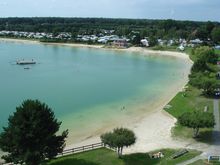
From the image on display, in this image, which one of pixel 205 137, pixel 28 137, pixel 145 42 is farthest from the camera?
pixel 145 42

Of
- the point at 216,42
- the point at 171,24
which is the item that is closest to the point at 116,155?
the point at 216,42

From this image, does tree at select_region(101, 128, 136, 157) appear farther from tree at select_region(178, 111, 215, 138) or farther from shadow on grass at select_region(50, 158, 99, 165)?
tree at select_region(178, 111, 215, 138)

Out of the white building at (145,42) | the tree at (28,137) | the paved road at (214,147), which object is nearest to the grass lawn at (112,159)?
the paved road at (214,147)

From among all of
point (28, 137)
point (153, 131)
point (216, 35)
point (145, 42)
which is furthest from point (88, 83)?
point (145, 42)

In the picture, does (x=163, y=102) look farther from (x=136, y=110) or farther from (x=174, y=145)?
(x=174, y=145)

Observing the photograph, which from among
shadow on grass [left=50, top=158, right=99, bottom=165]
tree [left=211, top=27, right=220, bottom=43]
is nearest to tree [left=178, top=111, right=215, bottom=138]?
shadow on grass [left=50, top=158, right=99, bottom=165]

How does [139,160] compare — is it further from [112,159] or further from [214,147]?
[214,147]
